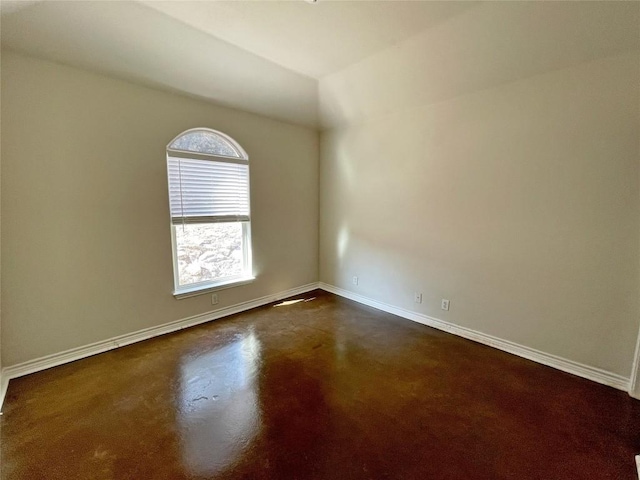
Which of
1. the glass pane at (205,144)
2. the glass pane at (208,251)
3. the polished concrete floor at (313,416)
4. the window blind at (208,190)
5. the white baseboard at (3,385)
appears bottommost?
the polished concrete floor at (313,416)

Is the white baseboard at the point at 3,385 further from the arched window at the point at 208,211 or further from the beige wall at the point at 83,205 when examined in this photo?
the arched window at the point at 208,211

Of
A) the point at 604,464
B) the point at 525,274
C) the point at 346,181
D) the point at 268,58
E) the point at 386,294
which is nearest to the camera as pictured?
the point at 604,464

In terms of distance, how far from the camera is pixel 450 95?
2.80 m

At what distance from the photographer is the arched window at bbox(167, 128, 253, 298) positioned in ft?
9.87

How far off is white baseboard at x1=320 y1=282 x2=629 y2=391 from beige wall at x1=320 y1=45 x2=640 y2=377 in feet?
0.20

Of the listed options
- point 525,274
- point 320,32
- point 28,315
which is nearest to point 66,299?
point 28,315

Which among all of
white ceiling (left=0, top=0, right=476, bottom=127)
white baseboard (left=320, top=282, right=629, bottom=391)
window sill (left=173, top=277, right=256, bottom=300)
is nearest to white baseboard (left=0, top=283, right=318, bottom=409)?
window sill (left=173, top=277, right=256, bottom=300)

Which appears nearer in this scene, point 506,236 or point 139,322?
point 506,236

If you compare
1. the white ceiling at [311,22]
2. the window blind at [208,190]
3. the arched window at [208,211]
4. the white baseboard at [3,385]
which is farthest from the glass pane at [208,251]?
the white ceiling at [311,22]

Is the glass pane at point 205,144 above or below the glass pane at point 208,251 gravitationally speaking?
above

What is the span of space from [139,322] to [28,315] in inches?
32.2

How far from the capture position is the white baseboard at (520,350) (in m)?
2.19

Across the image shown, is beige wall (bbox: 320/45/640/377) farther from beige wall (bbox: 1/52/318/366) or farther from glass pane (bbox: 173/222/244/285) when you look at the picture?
beige wall (bbox: 1/52/318/366)

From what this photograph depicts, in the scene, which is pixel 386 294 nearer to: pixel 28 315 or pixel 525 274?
pixel 525 274
